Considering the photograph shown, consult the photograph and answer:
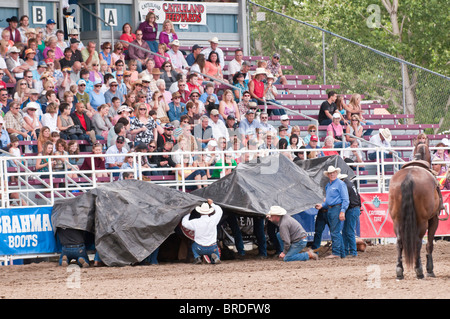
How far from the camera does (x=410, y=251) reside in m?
12.7

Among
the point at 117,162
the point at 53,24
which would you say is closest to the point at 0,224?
the point at 117,162

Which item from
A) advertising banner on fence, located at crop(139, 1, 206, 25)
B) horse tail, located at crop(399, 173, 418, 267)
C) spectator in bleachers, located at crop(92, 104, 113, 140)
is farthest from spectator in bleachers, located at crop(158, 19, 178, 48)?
horse tail, located at crop(399, 173, 418, 267)

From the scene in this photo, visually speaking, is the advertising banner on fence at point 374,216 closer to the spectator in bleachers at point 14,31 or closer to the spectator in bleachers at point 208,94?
the spectator in bleachers at point 208,94

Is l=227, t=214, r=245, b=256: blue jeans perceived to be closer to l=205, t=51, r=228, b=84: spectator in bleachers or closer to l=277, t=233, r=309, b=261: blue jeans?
l=277, t=233, r=309, b=261: blue jeans

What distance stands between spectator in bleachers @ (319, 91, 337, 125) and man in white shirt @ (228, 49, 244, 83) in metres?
2.80

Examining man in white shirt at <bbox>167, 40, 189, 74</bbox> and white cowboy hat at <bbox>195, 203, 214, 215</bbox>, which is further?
man in white shirt at <bbox>167, 40, 189, 74</bbox>

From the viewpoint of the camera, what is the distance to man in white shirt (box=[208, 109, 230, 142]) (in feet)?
68.5

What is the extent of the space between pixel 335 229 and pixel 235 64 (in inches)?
366

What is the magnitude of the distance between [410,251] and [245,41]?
53.3ft

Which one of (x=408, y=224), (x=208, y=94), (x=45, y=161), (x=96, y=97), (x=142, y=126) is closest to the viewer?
(x=408, y=224)

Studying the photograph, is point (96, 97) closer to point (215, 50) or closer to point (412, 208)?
point (215, 50)

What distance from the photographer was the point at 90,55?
22.3 metres

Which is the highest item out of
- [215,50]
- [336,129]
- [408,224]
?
[215,50]

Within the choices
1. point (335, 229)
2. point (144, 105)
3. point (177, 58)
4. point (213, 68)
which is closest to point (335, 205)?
point (335, 229)
